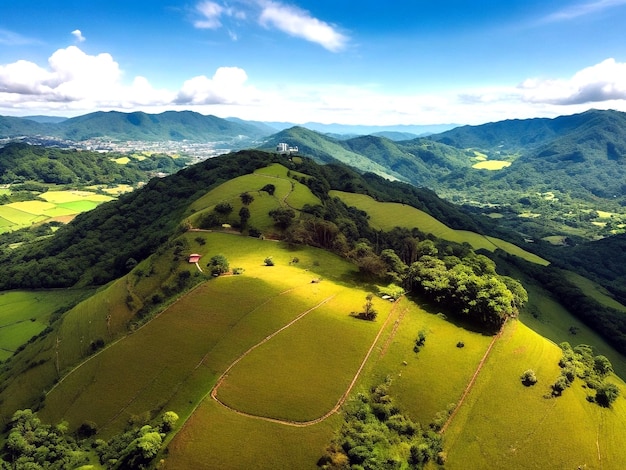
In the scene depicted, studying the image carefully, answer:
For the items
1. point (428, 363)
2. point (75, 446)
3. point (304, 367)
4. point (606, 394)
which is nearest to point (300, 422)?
point (304, 367)

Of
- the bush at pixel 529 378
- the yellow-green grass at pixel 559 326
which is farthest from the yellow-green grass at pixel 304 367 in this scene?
the yellow-green grass at pixel 559 326

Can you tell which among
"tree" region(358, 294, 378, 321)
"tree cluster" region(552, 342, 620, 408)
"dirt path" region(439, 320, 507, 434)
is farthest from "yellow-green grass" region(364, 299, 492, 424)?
"tree cluster" region(552, 342, 620, 408)

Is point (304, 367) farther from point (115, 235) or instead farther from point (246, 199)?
point (115, 235)

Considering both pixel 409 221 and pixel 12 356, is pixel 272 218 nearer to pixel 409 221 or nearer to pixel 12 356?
pixel 12 356

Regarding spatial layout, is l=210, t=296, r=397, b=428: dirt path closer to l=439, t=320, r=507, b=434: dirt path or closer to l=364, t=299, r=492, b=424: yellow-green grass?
l=364, t=299, r=492, b=424: yellow-green grass

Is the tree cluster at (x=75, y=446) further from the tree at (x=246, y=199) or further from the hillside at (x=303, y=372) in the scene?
the tree at (x=246, y=199)

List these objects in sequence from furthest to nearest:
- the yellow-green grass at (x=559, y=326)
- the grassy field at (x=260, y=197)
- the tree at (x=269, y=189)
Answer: the tree at (x=269, y=189) → the grassy field at (x=260, y=197) → the yellow-green grass at (x=559, y=326)

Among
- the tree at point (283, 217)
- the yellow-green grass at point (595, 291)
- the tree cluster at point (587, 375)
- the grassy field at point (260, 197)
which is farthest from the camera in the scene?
the yellow-green grass at point (595, 291)

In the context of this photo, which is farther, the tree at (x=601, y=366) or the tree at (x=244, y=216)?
the tree at (x=244, y=216)
